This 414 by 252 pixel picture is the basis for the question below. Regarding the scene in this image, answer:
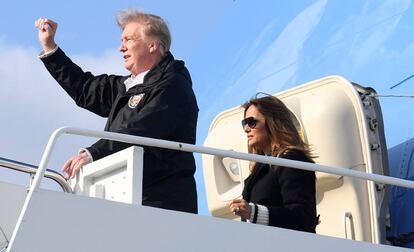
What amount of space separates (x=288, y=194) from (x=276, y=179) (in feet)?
0.51

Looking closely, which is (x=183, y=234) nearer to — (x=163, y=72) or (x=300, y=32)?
(x=163, y=72)

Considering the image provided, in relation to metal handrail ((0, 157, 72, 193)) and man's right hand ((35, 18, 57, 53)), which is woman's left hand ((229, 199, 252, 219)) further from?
man's right hand ((35, 18, 57, 53))

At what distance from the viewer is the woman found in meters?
5.21

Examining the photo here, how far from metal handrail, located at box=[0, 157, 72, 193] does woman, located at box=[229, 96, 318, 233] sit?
85 cm

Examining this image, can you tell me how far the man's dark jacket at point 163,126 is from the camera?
5.30 meters

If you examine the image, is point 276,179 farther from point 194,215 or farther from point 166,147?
point 166,147

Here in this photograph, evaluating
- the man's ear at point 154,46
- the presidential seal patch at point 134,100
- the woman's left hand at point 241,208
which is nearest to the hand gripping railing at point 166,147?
the woman's left hand at point 241,208

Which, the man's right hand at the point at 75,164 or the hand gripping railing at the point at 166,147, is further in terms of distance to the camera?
the man's right hand at the point at 75,164

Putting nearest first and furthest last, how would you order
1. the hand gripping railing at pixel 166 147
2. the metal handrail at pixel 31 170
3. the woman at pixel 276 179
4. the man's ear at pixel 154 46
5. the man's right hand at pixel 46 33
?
the hand gripping railing at pixel 166 147
the metal handrail at pixel 31 170
the woman at pixel 276 179
the man's ear at pixel 154 46
the man's right hand at pixel 46 33

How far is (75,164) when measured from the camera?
17.0ft

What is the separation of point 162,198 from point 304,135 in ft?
5.60

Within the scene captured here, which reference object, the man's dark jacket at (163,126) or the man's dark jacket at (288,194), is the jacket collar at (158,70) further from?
the man's dark jacket at (288,194)

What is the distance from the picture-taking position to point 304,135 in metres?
6.70

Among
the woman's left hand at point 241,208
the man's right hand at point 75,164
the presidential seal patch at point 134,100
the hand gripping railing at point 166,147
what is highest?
the presidential seal patch at point 134,100
